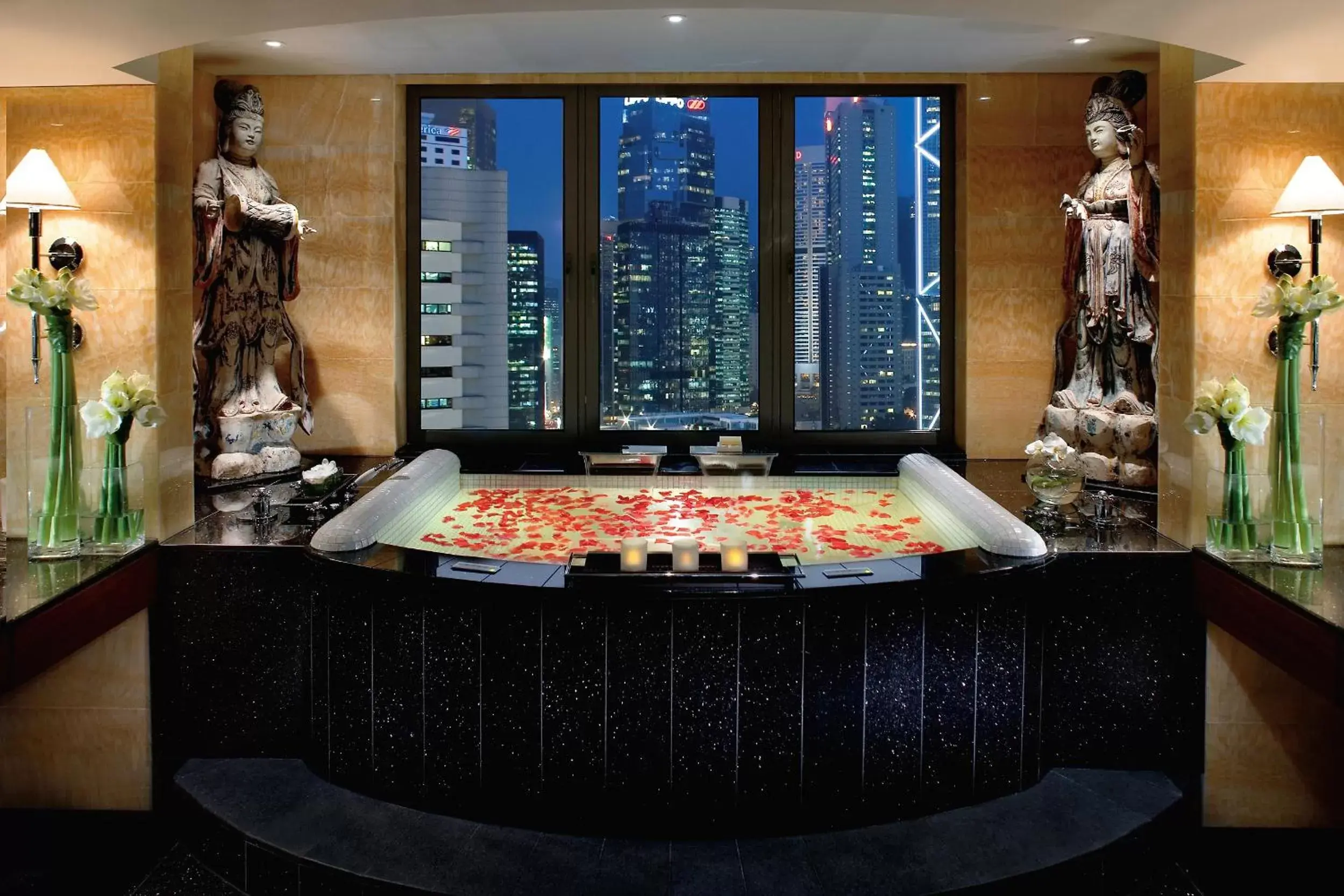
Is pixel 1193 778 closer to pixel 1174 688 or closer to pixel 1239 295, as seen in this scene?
pixel 1174 688

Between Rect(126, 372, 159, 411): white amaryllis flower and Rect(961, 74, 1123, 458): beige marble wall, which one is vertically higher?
Rect(961, 74, 1123, 458): beige marble wall

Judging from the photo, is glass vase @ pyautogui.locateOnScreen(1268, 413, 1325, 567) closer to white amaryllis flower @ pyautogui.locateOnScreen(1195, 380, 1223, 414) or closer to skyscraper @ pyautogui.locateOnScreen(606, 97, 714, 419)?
white amaryllis flower @ pyautogui.locateOnScreen(1195, 380, 1223, 414)

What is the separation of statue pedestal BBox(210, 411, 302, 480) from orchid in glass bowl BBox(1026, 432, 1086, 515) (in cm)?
265

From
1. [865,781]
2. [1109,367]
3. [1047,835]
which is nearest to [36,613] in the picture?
[865,781]

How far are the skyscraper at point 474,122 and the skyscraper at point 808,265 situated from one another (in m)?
1.36

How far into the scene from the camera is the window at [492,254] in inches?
203

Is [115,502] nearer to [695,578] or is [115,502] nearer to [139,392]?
[139,392]

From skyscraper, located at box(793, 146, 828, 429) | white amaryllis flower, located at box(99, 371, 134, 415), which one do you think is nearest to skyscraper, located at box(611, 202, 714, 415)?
skyscraper, located at box(793, 146, 828, 429)

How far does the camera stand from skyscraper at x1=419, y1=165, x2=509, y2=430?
204 inches

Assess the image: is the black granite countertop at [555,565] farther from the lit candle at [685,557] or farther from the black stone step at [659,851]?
the black stone step at [659,851]

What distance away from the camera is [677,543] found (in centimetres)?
277

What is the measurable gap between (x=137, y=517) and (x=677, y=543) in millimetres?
1437

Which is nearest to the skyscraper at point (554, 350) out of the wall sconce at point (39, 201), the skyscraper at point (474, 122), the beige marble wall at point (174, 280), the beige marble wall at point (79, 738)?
the skyscraper at point (474, 122)

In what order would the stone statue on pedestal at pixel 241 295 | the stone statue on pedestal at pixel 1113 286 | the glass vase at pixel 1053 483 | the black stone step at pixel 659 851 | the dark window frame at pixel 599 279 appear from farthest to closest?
the dark window frame at pixel 599 279 → the stone statue on pedestal at pixel 241 295 → the stone statue on pedestal at pixel 1113 286 → the glass vase at pixel 1053 483 → the black stone step at pixel 659 851
